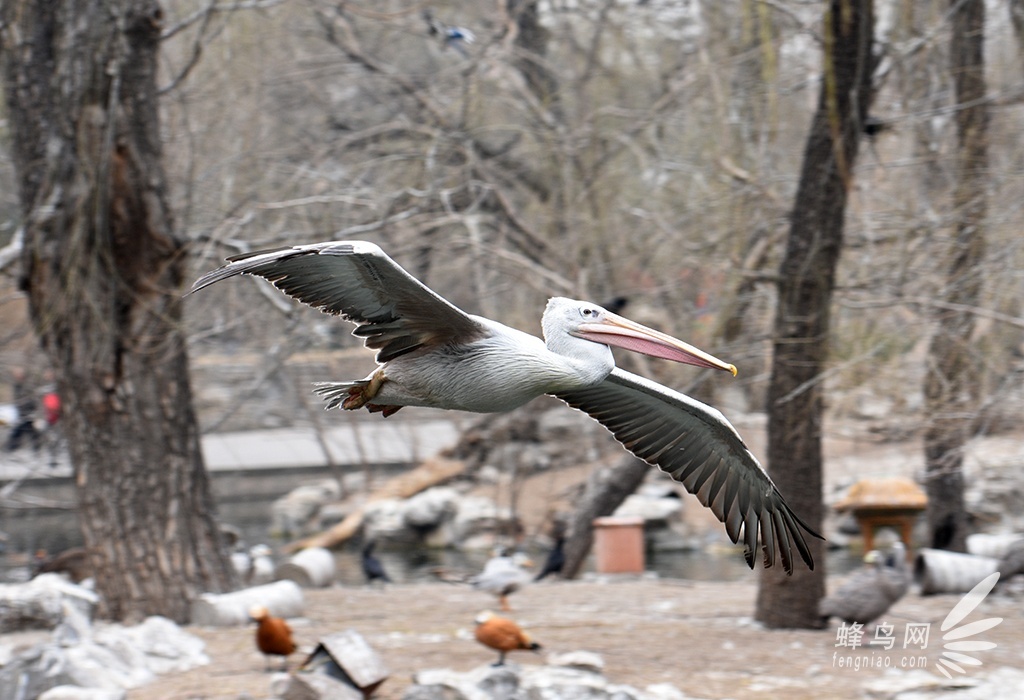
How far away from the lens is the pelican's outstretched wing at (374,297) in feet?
13.1

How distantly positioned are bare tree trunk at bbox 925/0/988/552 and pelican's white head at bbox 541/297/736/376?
11.3 ft

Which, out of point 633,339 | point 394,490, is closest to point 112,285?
point 633,339

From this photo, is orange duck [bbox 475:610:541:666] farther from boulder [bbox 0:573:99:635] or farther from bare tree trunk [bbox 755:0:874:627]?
boulder [bbox 0:573:99:635]

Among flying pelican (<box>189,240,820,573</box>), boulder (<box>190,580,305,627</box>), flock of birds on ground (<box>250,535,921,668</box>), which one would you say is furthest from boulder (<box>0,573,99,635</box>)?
flying pelican (<box>189,240,820,573</box>)

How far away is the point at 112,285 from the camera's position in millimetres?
7863

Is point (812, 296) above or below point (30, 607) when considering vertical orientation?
above

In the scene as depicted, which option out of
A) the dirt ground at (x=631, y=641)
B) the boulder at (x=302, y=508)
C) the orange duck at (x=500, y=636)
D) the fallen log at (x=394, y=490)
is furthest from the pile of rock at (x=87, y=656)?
the boulder at (x=302, y=508)

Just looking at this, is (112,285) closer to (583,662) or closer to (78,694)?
(78,694)

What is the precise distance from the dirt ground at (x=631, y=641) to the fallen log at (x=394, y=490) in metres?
5.37

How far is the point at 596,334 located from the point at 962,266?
463 cm

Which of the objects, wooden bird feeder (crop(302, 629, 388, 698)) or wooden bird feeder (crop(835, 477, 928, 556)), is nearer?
wooden bird feeder (crop(302, 629, 388, 698))

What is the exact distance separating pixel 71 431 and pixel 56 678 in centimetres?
240

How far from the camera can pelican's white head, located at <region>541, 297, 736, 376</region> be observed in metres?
4.25

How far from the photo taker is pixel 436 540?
15789 millimetres
